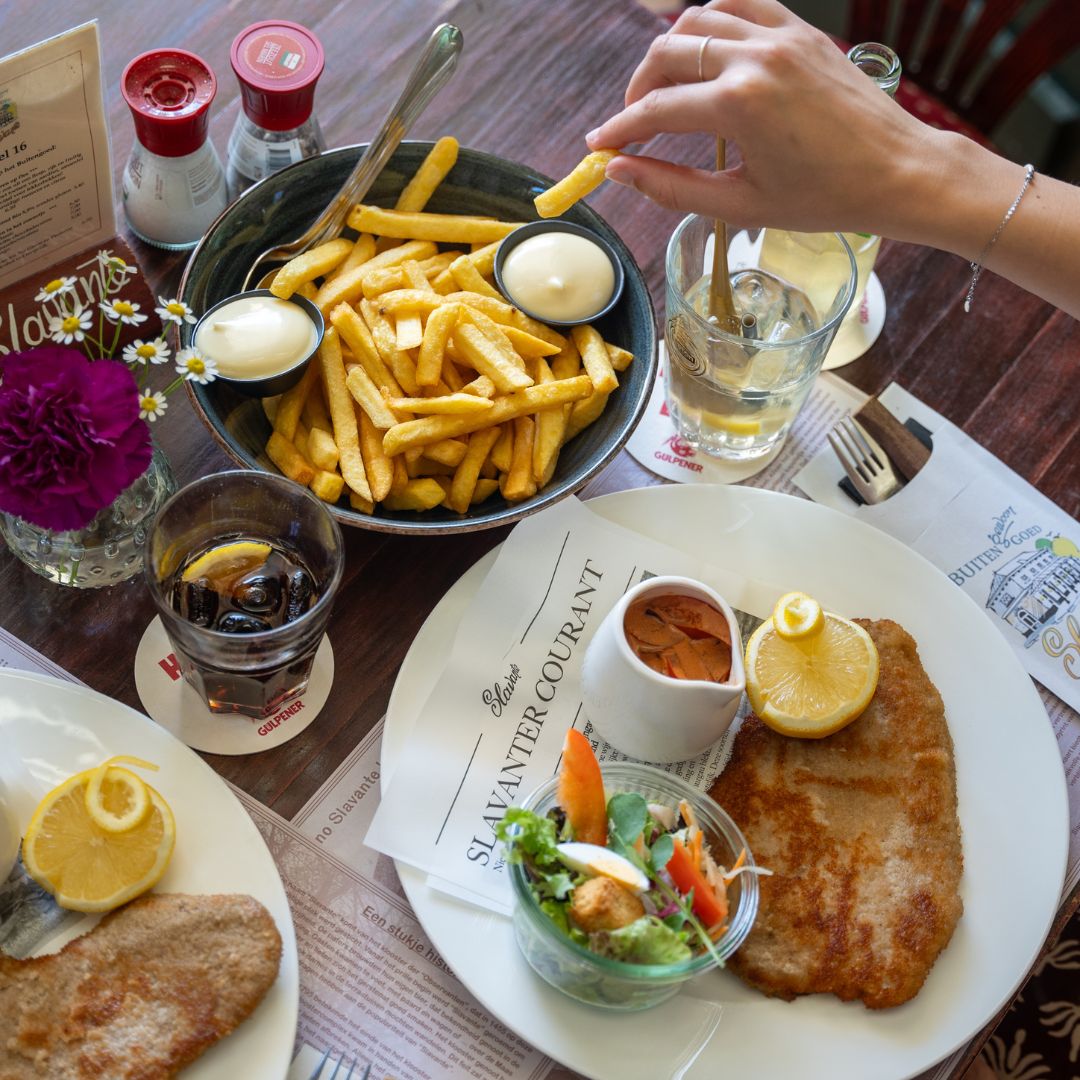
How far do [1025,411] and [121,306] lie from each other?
4.67ft

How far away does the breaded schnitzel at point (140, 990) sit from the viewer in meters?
1.27

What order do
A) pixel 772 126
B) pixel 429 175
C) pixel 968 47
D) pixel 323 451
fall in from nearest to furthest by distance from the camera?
1. pixel 772 126
2. pixel 323 451
3. pixel 429 175
4. pixel 968 47

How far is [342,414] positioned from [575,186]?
0.48m

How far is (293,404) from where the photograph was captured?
1664mm

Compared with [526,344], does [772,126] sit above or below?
above

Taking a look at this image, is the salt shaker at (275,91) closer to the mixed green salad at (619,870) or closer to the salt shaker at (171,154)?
the salt shaker at (171,154)

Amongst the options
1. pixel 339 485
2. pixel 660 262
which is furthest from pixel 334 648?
pixel 660 262

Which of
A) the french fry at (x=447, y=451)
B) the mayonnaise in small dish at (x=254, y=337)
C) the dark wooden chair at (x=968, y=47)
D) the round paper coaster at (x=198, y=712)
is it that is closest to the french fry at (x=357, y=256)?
the mayonnaise in small dish at (x=254, y=337)

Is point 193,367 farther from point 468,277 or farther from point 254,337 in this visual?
point 468,277

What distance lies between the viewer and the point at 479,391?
163cm

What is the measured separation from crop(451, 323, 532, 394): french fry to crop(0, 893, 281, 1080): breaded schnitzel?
2.43 ft

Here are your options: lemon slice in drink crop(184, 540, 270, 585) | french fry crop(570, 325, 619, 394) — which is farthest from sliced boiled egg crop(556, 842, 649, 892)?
french fry crop(570, 325, 619, 394)

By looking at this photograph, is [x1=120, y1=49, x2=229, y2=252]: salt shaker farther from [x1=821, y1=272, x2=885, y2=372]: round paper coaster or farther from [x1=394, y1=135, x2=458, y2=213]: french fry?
[x1=821, y1=272, x2=885, y2=372]: round paper coaster

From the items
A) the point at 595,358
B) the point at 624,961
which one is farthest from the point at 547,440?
the point at 624,961
